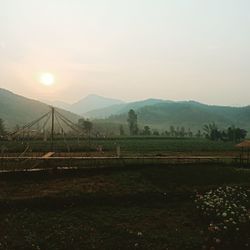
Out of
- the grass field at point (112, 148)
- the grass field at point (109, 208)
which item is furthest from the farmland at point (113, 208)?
the grass field at point (112, 148)

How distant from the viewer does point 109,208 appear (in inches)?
1184

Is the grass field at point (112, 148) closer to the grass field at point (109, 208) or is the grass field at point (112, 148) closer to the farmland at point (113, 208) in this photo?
the farmland at point (113, 208)

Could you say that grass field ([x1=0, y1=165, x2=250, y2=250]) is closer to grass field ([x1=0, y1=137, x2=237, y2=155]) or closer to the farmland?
the farmland

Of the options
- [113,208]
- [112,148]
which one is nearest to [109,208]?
[113,208]

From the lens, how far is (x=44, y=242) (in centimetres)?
2417

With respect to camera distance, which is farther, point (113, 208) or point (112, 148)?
point (112, 148)

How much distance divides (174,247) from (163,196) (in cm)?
895

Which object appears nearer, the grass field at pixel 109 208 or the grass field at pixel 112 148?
the grass field at pixel 109 208

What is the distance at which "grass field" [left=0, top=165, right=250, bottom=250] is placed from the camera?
24641 millimetres

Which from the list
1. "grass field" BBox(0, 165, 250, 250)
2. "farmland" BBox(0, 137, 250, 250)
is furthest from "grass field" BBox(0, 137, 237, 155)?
"grass field" BBox(0, 165, 250, 250)

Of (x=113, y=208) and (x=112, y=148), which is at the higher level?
(x=112, y=148)

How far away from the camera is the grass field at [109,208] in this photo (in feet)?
80.8

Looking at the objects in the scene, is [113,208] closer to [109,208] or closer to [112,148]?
[109,208]

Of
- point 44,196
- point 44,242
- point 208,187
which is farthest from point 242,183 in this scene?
point 44,242
